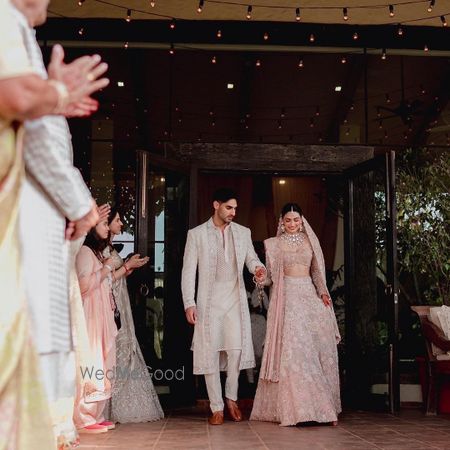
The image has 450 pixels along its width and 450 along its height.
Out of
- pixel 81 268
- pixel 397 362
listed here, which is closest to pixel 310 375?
pixel 397 362

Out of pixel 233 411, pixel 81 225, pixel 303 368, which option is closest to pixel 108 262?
pixel 233 411

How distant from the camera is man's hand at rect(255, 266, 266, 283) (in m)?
6.44

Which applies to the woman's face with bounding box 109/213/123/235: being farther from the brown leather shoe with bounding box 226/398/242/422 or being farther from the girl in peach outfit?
the brown leather shoe with bounding box 226/398/242/422

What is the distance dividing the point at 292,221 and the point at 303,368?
1.23 meters

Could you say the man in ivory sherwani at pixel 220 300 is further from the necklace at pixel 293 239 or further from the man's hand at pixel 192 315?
the necklace at pixel 293 239

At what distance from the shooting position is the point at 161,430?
594cm

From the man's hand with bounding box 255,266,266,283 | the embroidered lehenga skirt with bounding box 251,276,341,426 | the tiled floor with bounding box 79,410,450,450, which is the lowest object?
the tiled floor with bounding box 79,410,450,450

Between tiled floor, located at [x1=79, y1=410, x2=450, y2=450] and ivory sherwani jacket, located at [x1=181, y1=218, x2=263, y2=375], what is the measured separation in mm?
514

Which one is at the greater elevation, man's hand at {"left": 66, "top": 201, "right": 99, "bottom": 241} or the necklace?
the necklace

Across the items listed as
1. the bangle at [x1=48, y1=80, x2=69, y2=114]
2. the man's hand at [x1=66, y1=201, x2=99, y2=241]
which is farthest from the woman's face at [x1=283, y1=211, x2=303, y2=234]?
the bangle at [x1=48, y1=80, x2=69, y2=114]

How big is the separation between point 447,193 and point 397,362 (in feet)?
8.38

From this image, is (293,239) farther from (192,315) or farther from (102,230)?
(102,230)

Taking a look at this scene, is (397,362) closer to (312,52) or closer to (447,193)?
(447,193)

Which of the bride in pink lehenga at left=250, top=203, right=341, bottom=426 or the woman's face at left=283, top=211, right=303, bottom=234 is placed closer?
the bride in pink lehenga at left=250, top=203, right=341, bottom=426
